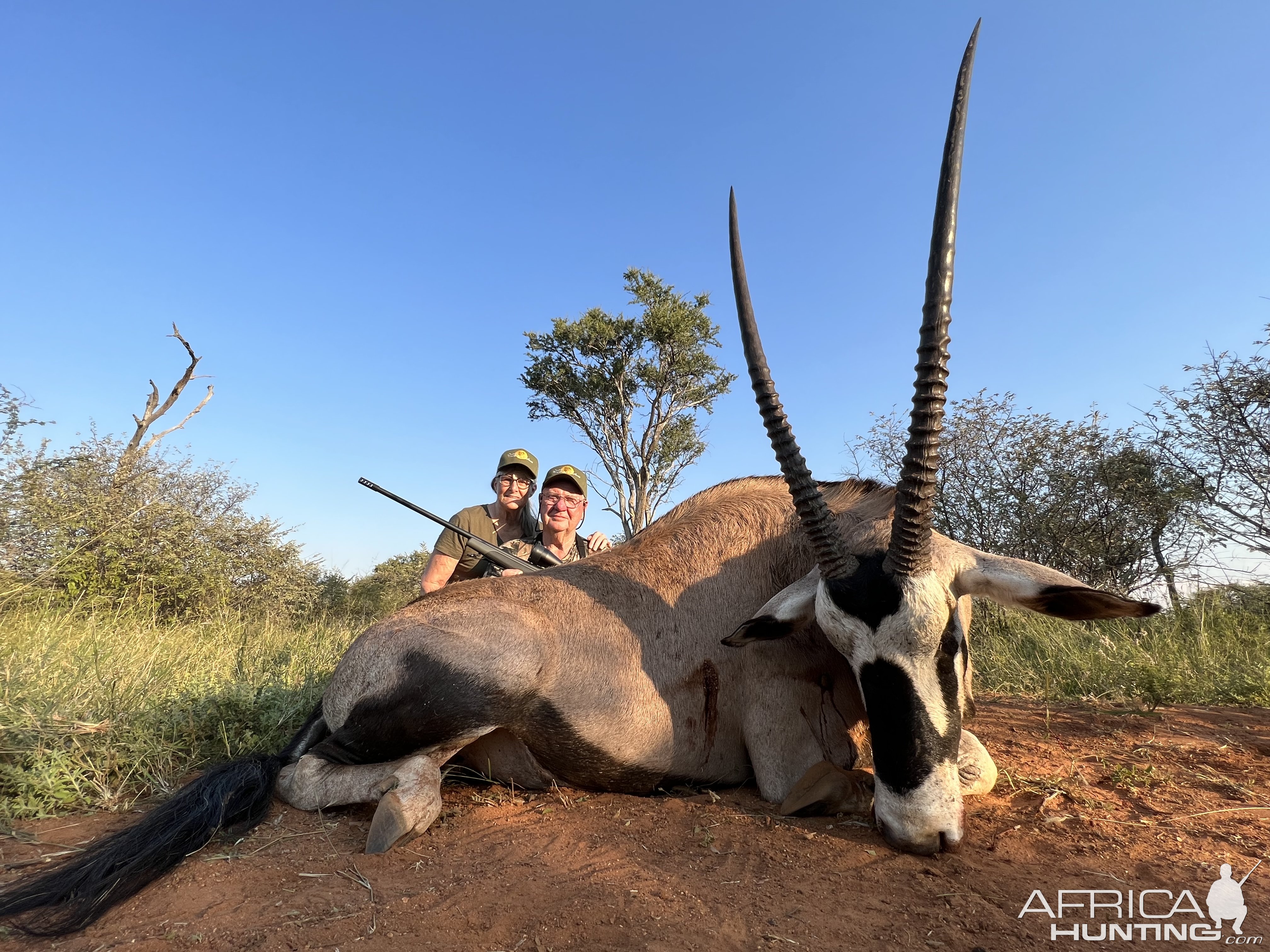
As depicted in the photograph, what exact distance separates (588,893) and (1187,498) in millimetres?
8962

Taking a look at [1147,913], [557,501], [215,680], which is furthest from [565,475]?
[1147,913]

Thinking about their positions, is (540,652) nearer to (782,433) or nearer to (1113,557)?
(782,433)

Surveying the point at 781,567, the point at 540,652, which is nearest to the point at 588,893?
the point at 540,652

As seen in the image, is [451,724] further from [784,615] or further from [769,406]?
[769,406]

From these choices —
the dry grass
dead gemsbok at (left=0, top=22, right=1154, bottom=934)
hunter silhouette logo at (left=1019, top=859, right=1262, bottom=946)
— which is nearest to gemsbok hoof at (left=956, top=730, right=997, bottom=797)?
dead gemsbok at (left=0, top=22, right=1154, bottom=934)

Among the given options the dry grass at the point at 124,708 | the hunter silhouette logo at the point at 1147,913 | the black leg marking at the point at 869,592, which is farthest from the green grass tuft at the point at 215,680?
the black leg marking at the point at 869,592

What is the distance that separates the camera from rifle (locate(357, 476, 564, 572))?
5.86 meters

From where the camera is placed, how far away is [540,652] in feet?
10.9

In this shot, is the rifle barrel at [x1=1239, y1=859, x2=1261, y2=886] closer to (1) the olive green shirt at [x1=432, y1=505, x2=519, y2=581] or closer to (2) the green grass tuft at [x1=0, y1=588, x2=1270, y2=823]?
(2) the green grass tuft at [x1=0, y1=588, x2=1270, y2=823]

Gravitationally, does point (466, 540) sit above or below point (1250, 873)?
above

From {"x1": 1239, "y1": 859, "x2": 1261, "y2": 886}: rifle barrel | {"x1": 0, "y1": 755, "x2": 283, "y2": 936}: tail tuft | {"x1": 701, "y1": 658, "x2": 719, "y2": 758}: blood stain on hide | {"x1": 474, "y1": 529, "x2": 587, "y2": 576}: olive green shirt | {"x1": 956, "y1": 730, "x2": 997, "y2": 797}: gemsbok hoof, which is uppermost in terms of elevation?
{"x1": 474, "y1": 529, "x2": 587, "y2": 576}: olive green shirt

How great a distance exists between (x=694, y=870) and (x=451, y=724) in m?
1.29

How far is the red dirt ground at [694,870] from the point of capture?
2.04 m

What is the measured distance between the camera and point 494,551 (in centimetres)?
600
